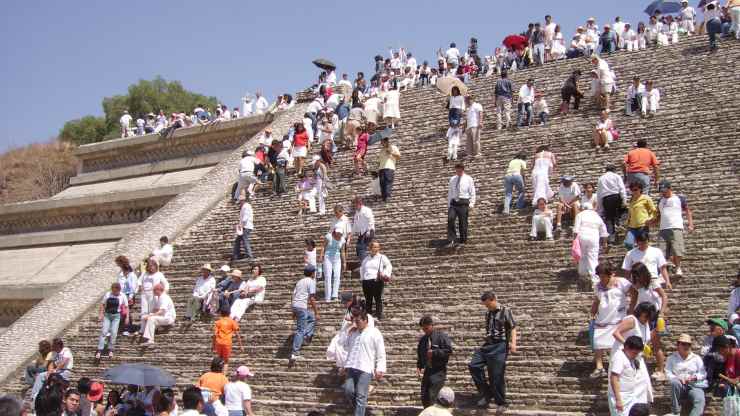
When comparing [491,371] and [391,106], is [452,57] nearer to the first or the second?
[391,106]

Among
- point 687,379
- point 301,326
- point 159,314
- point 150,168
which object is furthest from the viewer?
point 150,168

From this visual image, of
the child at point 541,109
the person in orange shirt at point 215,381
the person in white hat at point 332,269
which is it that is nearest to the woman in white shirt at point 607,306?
the person in orange shirt at point 215,381

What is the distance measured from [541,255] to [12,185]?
119 ft

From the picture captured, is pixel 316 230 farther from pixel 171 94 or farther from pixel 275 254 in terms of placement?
pixel 171 94

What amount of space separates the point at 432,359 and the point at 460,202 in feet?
16.4

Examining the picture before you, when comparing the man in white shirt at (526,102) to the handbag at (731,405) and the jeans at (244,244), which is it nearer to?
the jeans at (244,244)

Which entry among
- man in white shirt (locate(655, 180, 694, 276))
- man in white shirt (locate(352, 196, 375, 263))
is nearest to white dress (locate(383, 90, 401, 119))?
man in white shirt (locate(352, 196, 375, 263))

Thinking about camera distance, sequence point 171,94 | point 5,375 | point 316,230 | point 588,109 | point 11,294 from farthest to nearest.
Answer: point 171,94 → point 11,294 → point 588,109 → point 316,230 → point 5,375

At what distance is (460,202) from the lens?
46.7ft

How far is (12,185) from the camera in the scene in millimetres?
42875

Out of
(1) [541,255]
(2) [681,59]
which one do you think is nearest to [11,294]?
(1) [541,255]

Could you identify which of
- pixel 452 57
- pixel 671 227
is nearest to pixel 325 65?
pixel 452 57

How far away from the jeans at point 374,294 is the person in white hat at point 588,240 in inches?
116

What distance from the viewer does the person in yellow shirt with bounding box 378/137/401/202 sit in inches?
673
